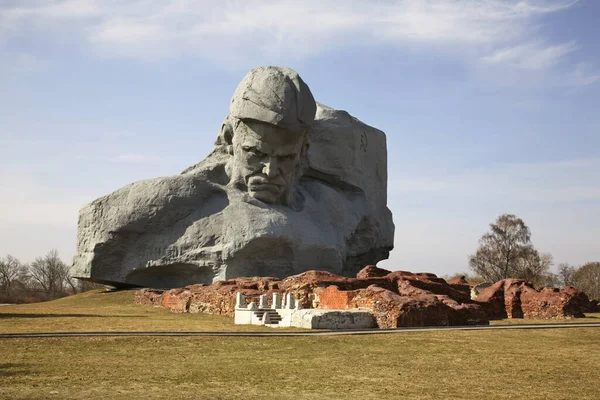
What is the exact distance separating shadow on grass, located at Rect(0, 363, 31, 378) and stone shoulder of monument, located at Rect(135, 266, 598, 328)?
9.49 metres

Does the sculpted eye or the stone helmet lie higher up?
the stone helmet

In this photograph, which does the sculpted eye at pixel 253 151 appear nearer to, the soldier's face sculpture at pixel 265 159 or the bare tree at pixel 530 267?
the soldier's face sculpture at pixel 265 159

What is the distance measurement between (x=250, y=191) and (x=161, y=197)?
4379 millimetres

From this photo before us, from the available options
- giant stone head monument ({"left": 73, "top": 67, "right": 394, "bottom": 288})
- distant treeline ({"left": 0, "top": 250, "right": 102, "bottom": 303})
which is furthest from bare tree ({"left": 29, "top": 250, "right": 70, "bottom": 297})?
giant stone head monument ({"left": 73, "top": 67, "right": 394, "bottom": 288})

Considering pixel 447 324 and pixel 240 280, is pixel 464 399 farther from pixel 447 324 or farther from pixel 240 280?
pixel 240 280

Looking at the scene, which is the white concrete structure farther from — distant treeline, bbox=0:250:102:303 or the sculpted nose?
distant treeline, bbox=0:250:102:303

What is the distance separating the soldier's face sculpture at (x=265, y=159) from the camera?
37.5 metres

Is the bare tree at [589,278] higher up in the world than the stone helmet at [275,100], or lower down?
lower down

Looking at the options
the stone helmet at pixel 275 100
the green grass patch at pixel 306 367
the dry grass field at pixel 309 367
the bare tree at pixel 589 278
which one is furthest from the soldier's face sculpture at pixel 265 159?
the bare tree at pixel 589 278

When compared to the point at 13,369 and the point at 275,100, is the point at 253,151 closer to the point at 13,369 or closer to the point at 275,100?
the point at 275,100

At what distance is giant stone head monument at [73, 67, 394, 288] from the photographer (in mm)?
36938

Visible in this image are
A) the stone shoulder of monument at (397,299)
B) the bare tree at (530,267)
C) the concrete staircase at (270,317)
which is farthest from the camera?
the bare tree at (530,267)

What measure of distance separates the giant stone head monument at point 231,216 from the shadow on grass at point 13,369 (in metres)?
23.9

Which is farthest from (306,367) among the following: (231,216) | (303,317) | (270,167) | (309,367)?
(270,167)
